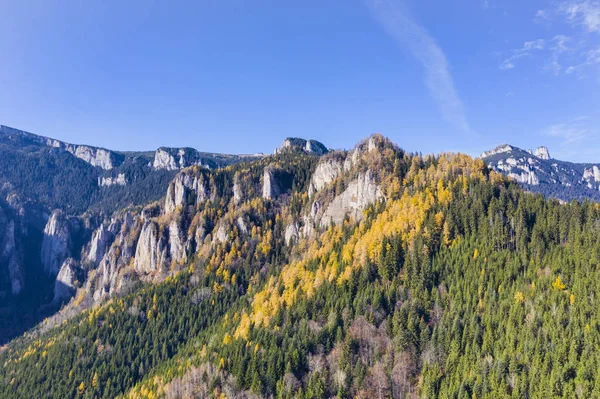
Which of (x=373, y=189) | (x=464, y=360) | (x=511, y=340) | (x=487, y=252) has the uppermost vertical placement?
(x=373, y=189)

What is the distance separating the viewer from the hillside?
3546 inches

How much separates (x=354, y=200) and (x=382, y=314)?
3164 inches

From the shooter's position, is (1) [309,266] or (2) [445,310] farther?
(1) [309,266]

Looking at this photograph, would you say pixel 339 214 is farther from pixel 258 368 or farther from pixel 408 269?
pixel 258 368

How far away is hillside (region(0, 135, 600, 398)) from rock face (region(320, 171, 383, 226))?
2.40 feet

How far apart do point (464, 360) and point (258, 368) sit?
50.7 meters

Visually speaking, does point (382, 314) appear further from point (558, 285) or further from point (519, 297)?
point (558, 285)

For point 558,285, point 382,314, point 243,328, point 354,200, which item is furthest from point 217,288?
point 558,285

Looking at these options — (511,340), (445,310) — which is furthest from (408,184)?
(511,340)

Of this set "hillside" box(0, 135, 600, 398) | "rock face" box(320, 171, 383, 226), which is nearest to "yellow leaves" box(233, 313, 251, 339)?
"hillside" box(0, 135, 600, 398)

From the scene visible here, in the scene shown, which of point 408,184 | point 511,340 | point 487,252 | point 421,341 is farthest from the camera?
point 408,184

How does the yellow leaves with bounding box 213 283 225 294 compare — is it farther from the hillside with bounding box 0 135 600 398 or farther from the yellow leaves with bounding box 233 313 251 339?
the yellow leaves with bounding box 233 313 251 339

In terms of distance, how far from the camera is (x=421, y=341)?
101 m

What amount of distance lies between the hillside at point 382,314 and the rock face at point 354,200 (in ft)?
2.40
